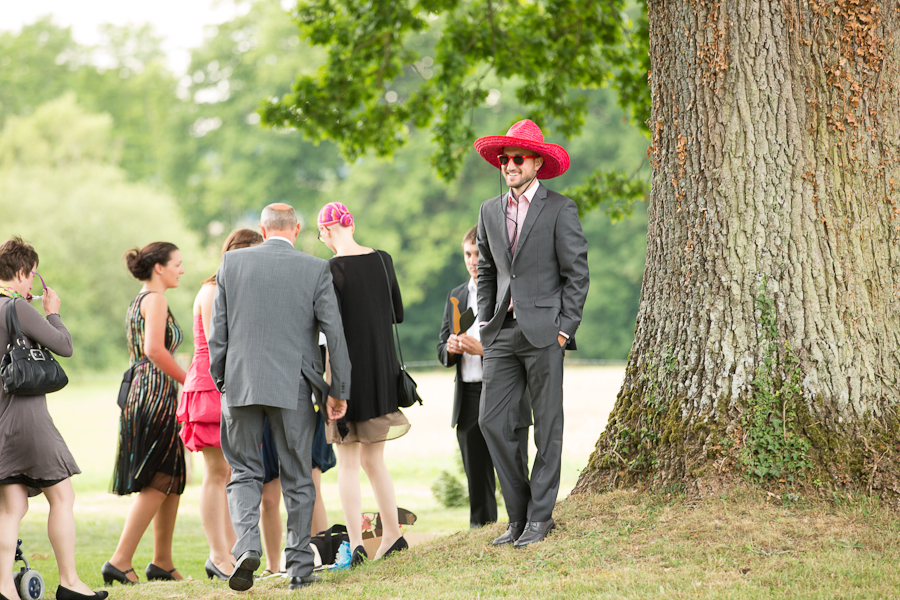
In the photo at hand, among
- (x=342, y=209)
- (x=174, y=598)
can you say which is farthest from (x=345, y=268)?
(x=174, y=598)

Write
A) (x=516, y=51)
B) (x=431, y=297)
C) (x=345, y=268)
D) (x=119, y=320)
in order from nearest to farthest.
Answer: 1. (x=345, y=268)
2. (x=516, y=51)
3. (x=119, y=320)
4. (x=431, y=297)

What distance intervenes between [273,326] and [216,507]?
5.71 feet

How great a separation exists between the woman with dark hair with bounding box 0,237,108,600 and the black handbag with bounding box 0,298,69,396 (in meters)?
0.03

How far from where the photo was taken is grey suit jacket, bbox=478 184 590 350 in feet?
16.5

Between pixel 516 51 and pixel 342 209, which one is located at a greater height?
pixel 516 51

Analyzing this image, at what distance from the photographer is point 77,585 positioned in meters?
4.96

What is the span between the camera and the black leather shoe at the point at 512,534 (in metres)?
5.13

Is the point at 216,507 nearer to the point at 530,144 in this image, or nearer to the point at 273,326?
the point at 273,326

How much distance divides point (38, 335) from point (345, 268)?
1746 millimetres

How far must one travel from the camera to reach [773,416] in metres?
4.95

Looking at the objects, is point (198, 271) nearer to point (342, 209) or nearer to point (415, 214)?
point (415, 214)

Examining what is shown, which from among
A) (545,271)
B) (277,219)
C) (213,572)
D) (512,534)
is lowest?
(213,572)

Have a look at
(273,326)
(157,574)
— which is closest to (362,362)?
(273,326)

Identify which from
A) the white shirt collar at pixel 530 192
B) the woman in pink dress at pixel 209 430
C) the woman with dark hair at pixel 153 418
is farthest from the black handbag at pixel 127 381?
the white shirt collar at pixel 530 192
